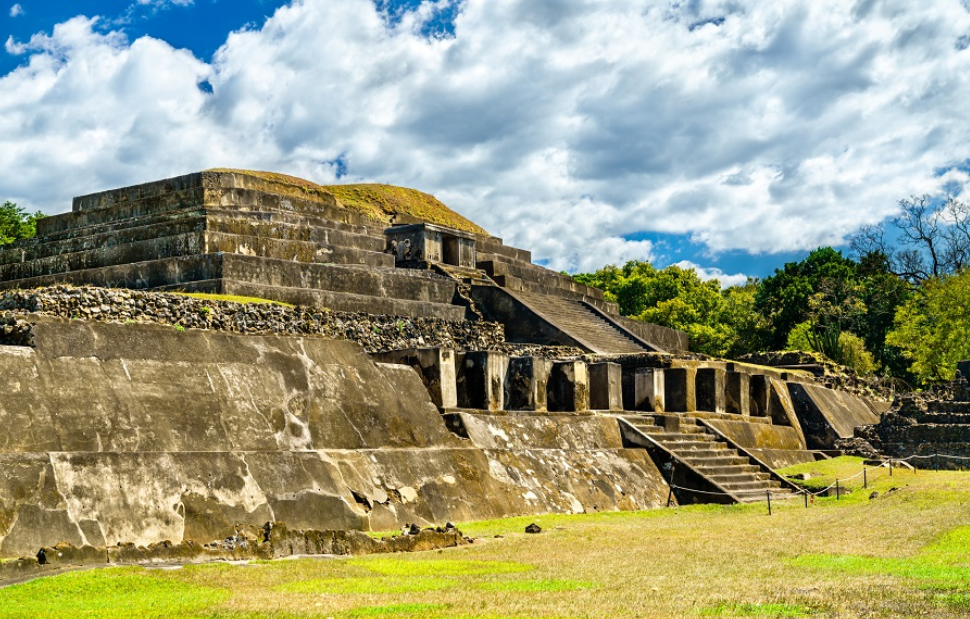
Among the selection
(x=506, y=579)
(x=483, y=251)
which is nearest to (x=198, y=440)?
(x=506, y=579)

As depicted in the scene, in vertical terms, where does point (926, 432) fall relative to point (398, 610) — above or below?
above

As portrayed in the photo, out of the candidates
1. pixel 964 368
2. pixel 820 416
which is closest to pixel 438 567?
pixel 820 416

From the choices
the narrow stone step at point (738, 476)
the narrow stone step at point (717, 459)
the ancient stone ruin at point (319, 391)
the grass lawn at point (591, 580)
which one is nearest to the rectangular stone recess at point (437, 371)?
the ancient stone ruin at point (319, 391)

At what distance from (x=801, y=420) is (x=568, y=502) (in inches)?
457

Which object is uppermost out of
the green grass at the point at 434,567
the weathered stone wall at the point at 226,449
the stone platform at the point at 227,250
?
the stone platform at the point at 227,250

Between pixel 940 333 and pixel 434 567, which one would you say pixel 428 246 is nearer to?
pixel 940 333

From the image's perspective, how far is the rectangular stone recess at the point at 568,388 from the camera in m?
16.5

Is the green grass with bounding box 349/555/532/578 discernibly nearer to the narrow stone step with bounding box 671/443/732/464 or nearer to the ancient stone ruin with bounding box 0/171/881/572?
the ancient stone ruin with bounding box 0/171/881/572

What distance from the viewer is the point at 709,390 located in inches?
780

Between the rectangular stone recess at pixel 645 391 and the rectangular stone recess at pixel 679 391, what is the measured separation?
1.73 feet

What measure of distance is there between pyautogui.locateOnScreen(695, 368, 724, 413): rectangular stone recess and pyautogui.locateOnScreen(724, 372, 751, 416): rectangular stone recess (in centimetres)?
90

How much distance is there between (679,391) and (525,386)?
439cm

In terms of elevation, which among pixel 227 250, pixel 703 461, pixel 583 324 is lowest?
pixel 703 461

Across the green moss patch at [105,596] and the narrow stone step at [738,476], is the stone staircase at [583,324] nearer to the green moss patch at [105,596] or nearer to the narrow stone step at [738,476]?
the narrow stone step at [738,476]
